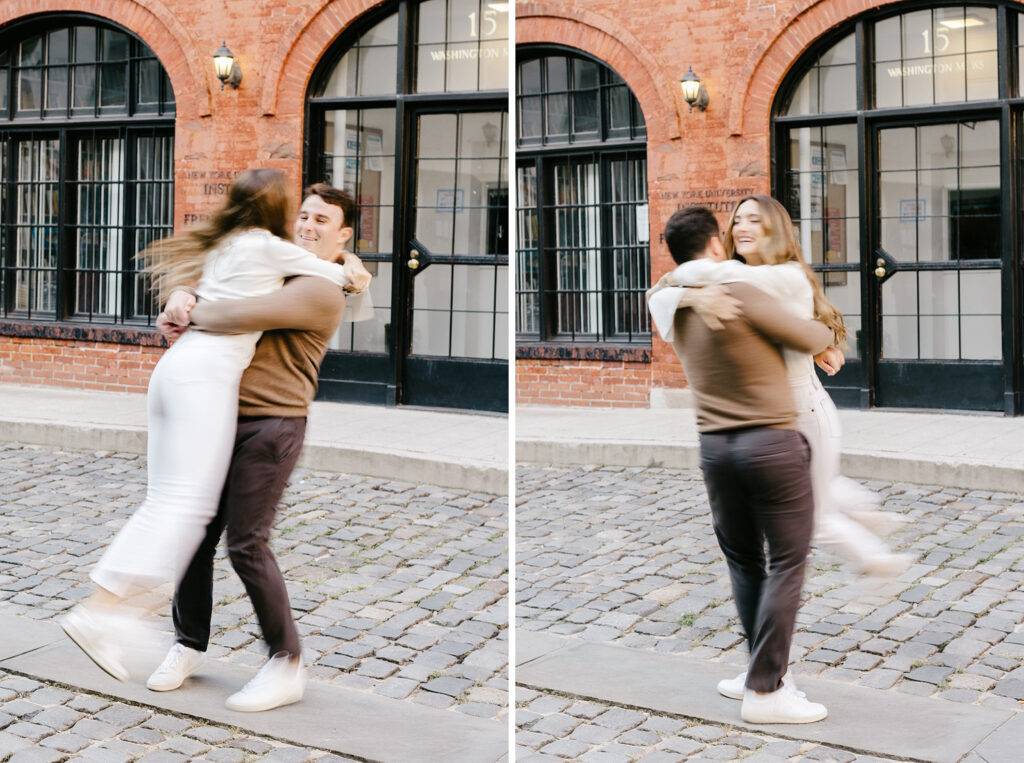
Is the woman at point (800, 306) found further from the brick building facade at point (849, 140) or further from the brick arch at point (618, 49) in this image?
the brick arch at point (618, 49)

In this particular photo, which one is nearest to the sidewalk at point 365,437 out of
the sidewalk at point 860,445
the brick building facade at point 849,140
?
the sidewalk at point 860,445

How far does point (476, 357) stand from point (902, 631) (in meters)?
4.82

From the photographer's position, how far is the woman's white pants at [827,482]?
10.4 feet

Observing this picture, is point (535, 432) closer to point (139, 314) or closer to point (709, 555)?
point (709, 555)

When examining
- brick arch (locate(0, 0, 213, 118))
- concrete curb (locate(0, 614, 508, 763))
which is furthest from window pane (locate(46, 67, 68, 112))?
concrete curb (locate(0, 614, 508, 763))

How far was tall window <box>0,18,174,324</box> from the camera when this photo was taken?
34.8 ft

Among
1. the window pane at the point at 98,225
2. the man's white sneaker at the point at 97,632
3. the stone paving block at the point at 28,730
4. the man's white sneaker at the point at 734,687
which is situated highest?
the window pane at the point at 98,225

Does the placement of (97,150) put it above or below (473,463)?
above

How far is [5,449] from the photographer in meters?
7.70

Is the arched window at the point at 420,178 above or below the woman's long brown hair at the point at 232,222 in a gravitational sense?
above

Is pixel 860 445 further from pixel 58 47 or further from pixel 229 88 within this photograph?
pixel 58 47

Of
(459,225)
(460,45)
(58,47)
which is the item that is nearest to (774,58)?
(460,45)

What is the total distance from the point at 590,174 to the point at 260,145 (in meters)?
2.65

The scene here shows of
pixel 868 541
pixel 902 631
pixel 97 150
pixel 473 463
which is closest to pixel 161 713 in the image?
pixel 868 541
